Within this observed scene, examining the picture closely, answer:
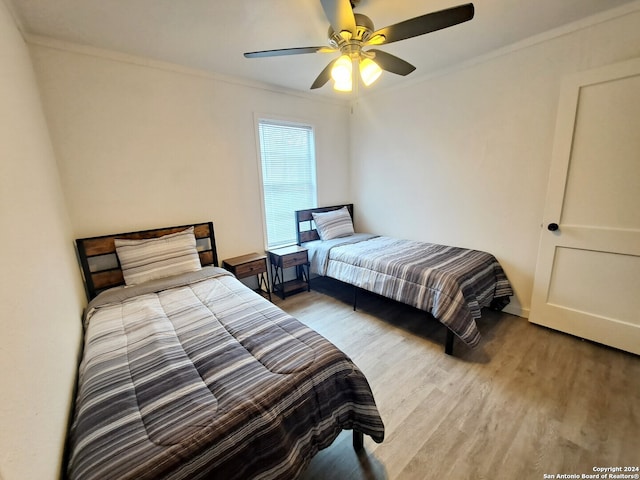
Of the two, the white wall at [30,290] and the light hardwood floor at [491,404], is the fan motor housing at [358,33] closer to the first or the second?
the white wall at [30,290]

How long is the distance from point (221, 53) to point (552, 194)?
120 inches

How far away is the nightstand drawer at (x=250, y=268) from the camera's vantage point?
9.11 ft

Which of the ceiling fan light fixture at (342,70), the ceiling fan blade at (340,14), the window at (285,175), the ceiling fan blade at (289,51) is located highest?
the ceiling fan blade at (340,14)

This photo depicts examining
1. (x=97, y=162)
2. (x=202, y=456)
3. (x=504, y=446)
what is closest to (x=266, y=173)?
(x=97, y=162)

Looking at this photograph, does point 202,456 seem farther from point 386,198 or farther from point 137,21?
point 386,198

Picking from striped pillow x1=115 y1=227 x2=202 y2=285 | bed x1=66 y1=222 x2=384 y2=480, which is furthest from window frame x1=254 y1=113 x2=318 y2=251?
bed x1=66 y1=222 x2=384 y2=480

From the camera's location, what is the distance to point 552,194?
2.23 meters

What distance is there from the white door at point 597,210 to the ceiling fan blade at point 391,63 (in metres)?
1.34

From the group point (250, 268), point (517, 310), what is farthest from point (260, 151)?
point (517, 310)

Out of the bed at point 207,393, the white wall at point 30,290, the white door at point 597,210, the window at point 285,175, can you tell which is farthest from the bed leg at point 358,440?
the window at point 285,175

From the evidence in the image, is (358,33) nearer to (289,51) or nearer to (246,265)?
(289,51)

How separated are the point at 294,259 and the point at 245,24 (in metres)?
2.20

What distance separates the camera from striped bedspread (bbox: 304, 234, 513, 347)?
2076mm

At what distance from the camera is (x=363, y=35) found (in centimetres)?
157
